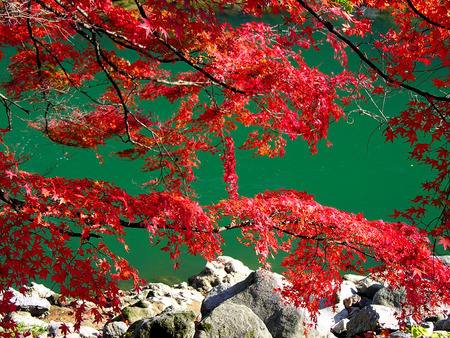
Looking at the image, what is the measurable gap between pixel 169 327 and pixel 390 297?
3.93 metres

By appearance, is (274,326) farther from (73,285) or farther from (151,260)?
(151,260)

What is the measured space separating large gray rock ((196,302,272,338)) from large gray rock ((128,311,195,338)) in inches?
5.9

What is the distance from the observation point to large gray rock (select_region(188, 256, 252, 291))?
8695 millimetres

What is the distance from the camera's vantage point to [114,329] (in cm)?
568

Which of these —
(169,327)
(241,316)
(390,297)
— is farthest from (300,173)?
(169,327)

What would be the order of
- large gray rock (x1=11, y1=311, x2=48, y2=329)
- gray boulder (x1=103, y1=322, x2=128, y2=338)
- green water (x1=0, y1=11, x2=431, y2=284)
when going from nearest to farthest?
gray boulder (x1=103, y1=322, x2=128, y2=338) → large gray rock (x1=11, y1=311, x2=48, y2=329) → green water (x1=0, y1=11, x2=431, y2=284)

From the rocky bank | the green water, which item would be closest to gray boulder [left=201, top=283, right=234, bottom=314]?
the rocky bank

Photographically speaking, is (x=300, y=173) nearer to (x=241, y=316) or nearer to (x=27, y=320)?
(x=27, y=320)

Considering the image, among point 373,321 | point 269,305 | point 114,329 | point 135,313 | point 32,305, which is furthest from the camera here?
point 32,305

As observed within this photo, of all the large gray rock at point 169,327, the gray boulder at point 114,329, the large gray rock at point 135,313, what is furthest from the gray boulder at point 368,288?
the gray boulder at point 114,329

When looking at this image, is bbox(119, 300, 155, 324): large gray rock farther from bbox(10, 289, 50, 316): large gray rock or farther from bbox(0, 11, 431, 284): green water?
bbox(0, 11, 431, 284): green water

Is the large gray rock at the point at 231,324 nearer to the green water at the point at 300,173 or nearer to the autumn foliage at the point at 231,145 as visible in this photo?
the autumn foliage at the point at 231,145

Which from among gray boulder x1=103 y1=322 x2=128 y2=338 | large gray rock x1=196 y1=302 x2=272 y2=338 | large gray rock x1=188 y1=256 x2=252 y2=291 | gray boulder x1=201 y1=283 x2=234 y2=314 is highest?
large gray rock x1=188 y1=256 x2=252 y2=291

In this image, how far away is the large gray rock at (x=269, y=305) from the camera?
5418 mm
